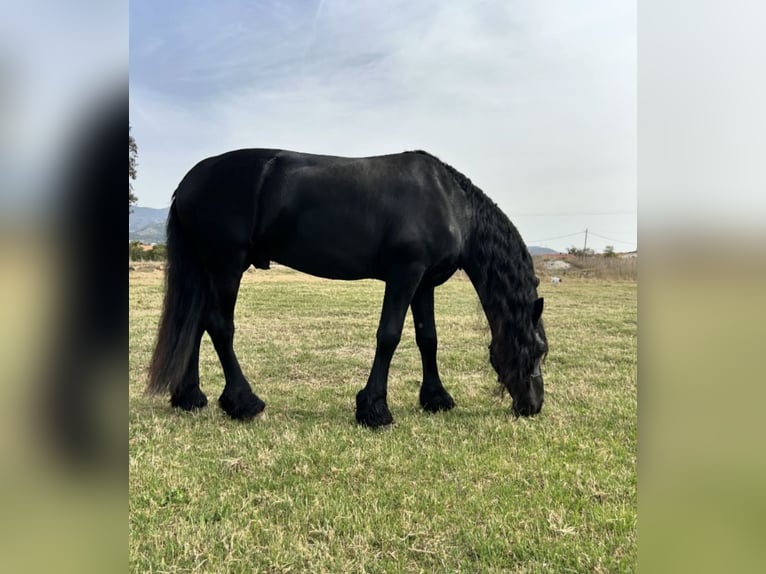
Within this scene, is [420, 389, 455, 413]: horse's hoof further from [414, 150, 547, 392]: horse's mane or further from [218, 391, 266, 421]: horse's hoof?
[218, 391, 266, 421]: horse's hoof

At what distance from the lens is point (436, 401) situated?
192 inches

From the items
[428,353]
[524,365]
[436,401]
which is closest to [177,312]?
[428,353]

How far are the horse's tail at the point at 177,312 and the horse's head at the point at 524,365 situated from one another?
9.41 feet

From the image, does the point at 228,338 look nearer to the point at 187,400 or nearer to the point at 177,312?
the point at 177,312

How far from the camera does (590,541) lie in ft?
8.21

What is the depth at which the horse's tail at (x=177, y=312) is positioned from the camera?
170 inches

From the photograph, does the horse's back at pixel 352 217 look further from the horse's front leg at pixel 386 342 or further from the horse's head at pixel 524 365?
the horse's head at pixel 524 365

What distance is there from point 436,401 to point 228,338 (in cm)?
213

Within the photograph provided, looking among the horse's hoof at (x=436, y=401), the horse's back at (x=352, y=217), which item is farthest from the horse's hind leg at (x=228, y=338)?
the horse's hoof at (x=436, y=401)

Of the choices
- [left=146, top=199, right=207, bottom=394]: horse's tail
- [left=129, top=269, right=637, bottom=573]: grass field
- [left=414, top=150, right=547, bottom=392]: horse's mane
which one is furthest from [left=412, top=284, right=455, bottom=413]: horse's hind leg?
[left=146, top=199, right=207, bottom=394]: horse's tail

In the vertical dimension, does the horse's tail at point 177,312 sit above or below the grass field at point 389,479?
above
